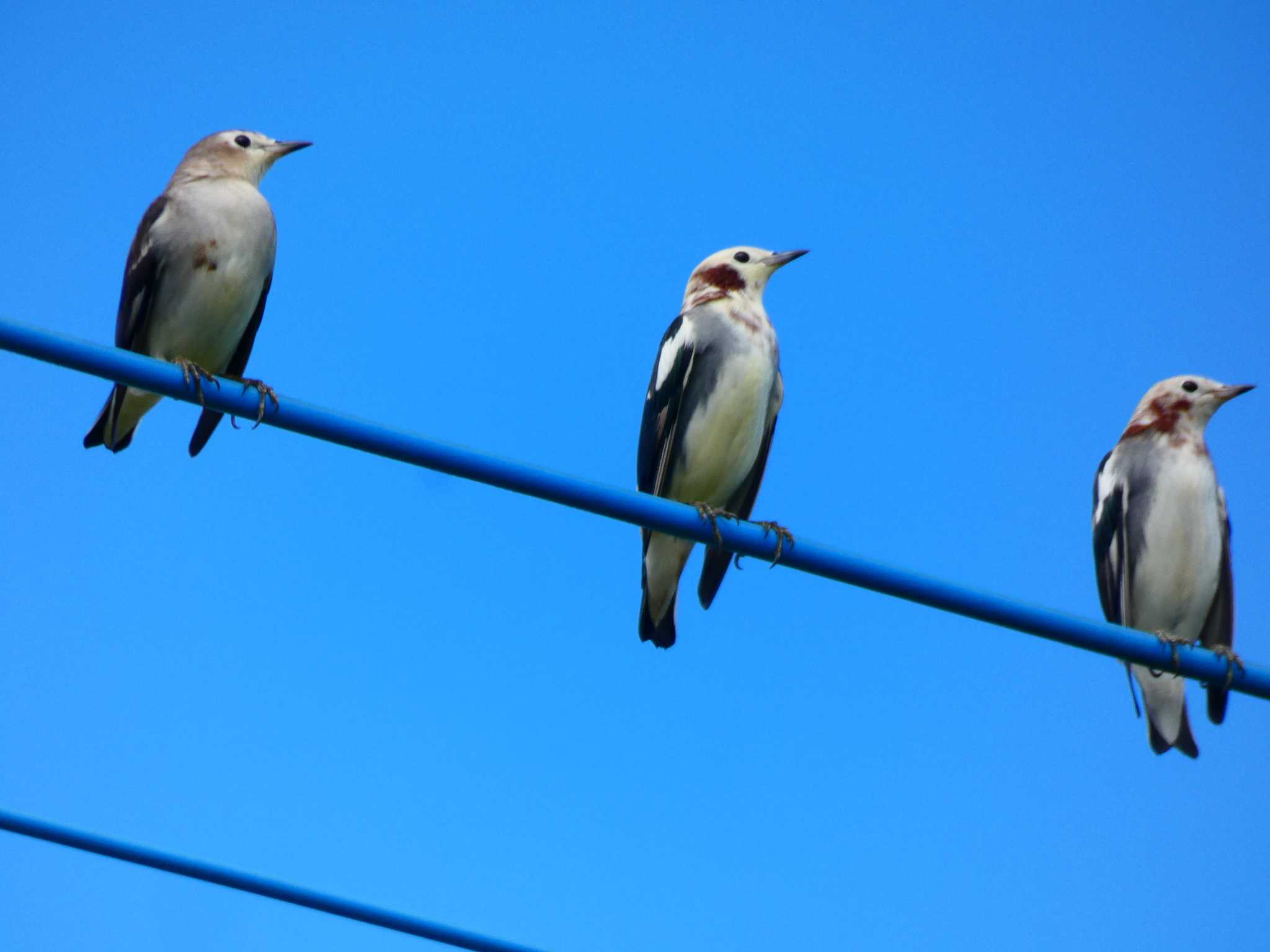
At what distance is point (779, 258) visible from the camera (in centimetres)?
709

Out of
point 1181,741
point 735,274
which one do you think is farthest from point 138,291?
point 1181,741

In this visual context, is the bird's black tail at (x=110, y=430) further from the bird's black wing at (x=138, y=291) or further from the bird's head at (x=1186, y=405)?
the bird's head at (x=1186, y=405)

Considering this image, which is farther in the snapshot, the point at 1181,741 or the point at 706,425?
the point at 1181,741

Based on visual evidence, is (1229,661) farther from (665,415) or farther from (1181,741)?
(665,415)

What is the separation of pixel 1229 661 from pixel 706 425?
7.82 ft

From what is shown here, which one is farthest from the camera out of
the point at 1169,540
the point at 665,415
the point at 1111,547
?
the point at 1111,547

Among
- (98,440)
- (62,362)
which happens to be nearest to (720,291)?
(98,440)

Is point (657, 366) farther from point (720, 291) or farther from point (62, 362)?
point (62, 362)

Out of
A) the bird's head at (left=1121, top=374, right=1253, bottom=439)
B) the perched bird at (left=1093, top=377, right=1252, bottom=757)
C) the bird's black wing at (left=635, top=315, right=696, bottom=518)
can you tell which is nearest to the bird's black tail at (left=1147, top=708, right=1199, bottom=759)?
the perched bird at (left=1093, top=377, right=1252, bottom=757)

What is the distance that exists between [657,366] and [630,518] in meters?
2.47

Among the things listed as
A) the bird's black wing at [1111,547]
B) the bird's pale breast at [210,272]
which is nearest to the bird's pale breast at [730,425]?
the bird's black wing at [1111,547]

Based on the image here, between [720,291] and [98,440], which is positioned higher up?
[720,291]

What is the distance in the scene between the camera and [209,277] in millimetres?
5984

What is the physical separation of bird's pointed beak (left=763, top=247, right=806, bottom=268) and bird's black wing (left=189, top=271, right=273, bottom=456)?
243 centimetres
